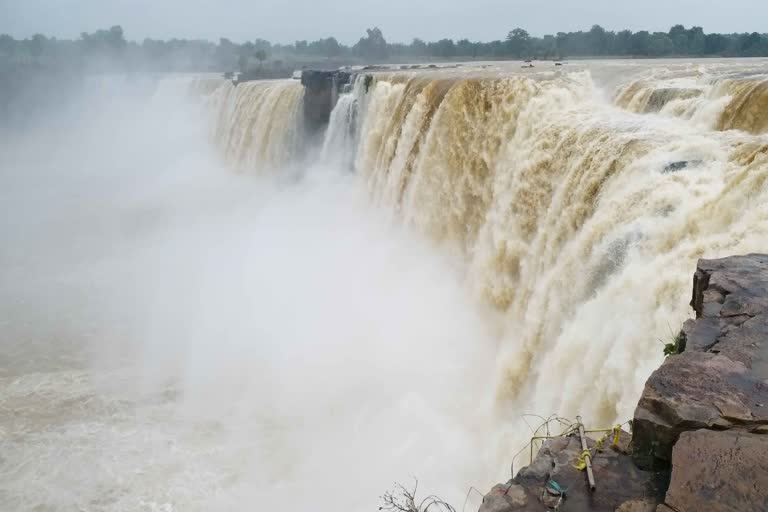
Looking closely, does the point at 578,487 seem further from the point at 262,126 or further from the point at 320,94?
the point at 262,126

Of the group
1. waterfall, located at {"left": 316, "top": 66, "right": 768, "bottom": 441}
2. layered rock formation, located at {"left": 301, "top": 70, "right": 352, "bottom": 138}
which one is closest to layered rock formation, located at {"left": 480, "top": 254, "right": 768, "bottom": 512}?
waterfall, located at {"left": 316, "top": 66, "right": 768, "bottom": 441}

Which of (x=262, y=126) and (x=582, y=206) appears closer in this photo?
(x=582, y=206)

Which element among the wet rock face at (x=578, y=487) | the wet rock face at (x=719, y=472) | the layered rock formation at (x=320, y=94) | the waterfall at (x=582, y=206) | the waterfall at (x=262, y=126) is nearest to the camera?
the wet rock face at (x=719, y=472)

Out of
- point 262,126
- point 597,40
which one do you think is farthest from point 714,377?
point 597,40

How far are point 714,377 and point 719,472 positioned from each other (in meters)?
0.65

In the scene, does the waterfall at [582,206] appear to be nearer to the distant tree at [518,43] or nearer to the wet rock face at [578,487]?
the wet rock face at [578,487]

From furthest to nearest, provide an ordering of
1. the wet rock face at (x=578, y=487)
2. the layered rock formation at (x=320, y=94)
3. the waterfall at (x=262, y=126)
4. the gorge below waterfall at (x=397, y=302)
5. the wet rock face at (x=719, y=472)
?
the waterfall at (x=262, y=126), the layered rock formation at (x=320, y=94), the gorge below waterfall at (x=397, y=302), the wet rock face at (x=578, y=487), the wet rock face at (x=719, y=472)

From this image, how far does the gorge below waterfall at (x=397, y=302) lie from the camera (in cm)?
537

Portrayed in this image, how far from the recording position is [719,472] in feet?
8.07

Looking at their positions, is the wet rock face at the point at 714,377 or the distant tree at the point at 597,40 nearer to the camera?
the wet rock face at the point at 714,377

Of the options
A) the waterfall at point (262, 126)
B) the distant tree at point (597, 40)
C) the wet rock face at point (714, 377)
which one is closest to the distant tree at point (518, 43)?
the distant tree at point (597, 40)

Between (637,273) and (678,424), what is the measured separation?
8.03ft

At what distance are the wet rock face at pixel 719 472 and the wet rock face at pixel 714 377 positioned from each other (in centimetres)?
9

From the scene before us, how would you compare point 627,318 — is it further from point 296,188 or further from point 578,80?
point 296,188
